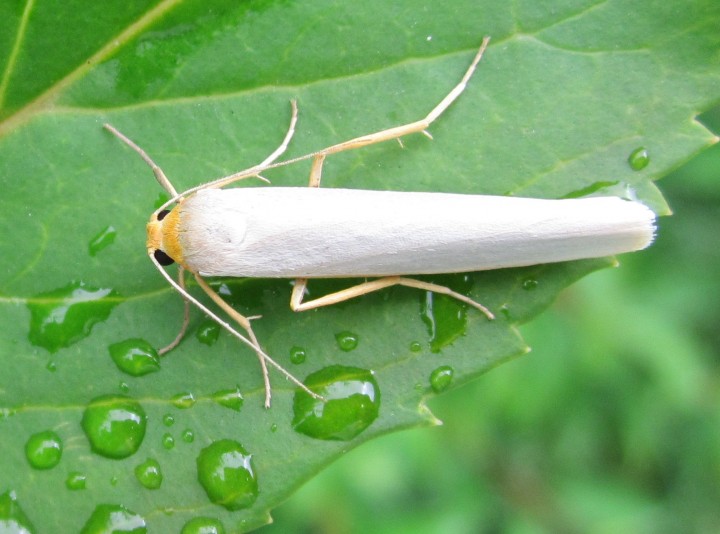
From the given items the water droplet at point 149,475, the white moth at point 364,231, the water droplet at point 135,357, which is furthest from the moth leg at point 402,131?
the water droplet at point 149,475

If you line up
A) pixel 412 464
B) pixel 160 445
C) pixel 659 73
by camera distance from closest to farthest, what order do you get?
pixel 659 73 → pixel 160 445 → pixel 412 464

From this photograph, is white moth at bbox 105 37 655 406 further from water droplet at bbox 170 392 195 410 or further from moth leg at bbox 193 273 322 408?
water droplet at bbox 170 392 195 410

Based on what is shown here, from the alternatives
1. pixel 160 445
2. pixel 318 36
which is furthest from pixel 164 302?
pixel 318 36

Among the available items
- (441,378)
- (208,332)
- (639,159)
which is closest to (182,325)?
(208,332)

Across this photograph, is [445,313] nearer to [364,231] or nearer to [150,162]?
[364,231]

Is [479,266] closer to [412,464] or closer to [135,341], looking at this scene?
[135,341]

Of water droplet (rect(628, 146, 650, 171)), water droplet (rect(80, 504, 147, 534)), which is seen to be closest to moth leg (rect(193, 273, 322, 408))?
water droplet (rect(80, 504, 147, 534))
